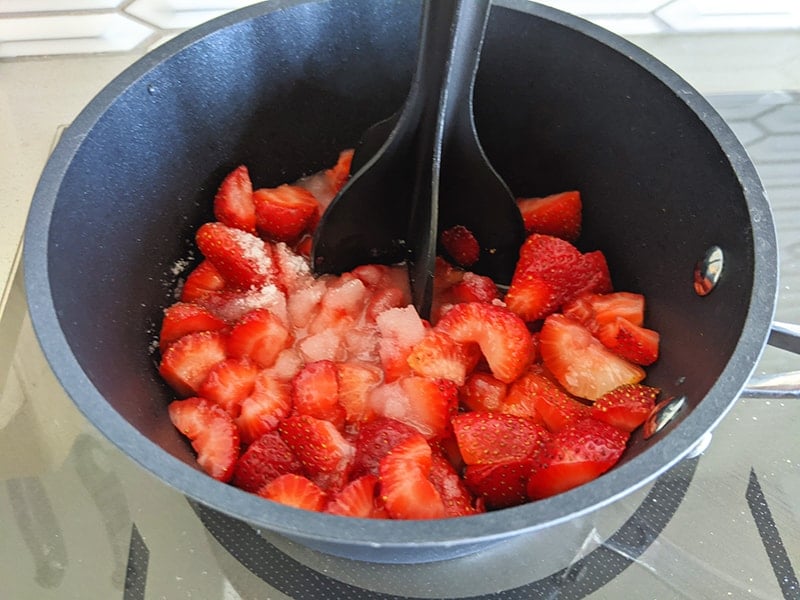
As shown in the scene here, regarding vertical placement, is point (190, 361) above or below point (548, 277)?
below

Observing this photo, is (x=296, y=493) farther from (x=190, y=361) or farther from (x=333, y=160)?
(x=333, y=160)

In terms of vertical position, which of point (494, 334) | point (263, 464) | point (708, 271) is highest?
point (708, 271)

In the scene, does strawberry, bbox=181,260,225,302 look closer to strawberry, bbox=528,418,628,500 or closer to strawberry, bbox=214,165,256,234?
strawberry, bbox=214,165,256,234

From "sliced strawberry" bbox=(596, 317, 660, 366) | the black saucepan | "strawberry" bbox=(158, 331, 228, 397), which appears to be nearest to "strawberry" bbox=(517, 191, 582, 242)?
the black saucepan

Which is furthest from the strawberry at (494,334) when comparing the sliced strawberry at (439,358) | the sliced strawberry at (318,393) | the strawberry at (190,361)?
the strawberry at (190,361)

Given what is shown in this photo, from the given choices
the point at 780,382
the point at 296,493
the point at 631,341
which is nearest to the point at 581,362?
the point at 631,341
